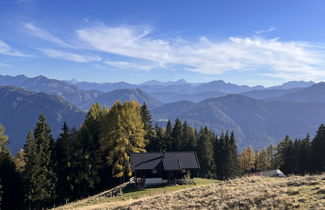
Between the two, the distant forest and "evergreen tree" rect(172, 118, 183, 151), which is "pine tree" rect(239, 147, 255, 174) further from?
"evergreen tree" rect(172, 118, 183, 151)

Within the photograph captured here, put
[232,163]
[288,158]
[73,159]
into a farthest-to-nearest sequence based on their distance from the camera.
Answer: [288,158], [232,163], [73,159]

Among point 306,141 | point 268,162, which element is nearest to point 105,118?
point 306,141

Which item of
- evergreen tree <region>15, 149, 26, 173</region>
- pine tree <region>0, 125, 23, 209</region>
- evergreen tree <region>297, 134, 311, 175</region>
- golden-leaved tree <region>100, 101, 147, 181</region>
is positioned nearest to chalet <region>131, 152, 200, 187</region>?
golden-leaved tree <region>100, 101, 147, 181</region>

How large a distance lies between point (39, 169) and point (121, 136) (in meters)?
15.4

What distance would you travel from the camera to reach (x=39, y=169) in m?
50.1

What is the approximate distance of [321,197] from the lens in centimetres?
1941

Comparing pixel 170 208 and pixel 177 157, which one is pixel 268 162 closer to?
pixel 177 157

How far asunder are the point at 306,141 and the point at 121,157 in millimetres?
58282

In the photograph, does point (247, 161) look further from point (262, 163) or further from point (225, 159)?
point (225, 159)

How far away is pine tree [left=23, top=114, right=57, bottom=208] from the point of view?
49.1 m

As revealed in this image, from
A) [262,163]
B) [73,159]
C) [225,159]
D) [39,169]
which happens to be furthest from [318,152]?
[39,169]

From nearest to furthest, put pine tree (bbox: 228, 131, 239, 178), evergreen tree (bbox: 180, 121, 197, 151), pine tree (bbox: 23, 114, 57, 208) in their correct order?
pine tree (bbox: 23, 114, 57, 208) < evergreen tree (bbox: 180, 121, 197, 151) < pine tree (bbox: 228, 131, 239, 178)

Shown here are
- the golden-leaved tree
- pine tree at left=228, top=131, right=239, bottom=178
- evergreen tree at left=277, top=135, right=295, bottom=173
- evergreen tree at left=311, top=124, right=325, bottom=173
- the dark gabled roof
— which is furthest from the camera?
evergreen tree at left=277, top=135, right=295, bottom=173

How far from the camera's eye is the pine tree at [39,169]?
49062 mm
